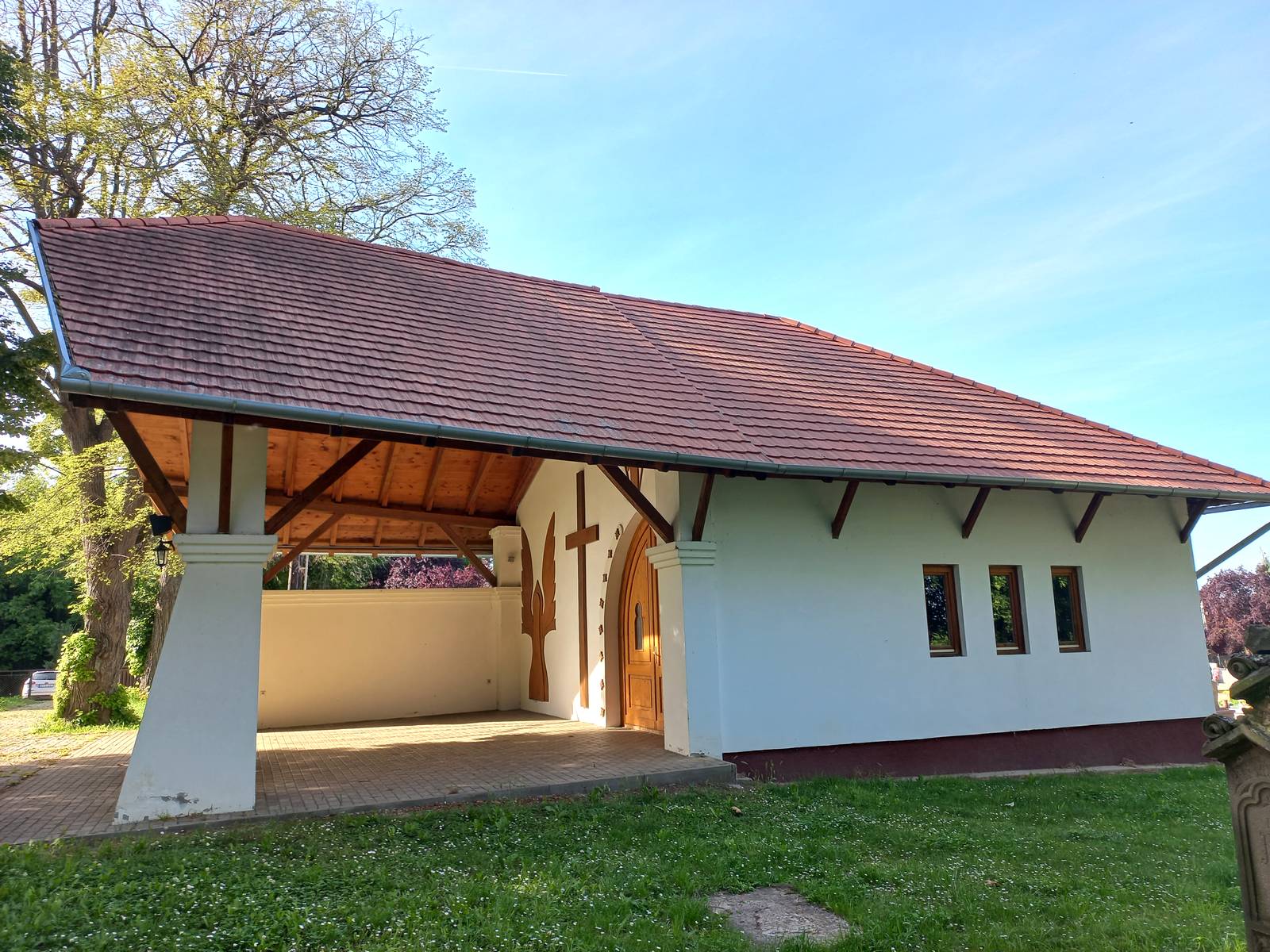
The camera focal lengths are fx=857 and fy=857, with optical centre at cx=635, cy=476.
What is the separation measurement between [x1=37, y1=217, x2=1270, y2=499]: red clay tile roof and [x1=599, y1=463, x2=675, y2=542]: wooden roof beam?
19.9 inches

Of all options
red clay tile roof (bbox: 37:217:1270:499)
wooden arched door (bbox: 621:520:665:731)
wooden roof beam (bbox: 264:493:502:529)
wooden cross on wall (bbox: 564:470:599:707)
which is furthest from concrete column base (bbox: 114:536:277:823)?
wooden roof beam (bbox: 264:493:502:529)

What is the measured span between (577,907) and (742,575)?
4.54m

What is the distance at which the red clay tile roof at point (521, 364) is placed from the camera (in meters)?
6.60

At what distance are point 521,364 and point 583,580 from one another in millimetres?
3883

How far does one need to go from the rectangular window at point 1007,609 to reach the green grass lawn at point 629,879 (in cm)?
287

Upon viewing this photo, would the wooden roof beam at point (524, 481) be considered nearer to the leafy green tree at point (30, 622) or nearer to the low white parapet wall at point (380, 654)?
the low white parapet wall at point (380, 654)

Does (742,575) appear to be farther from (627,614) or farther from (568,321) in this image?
(568,321)

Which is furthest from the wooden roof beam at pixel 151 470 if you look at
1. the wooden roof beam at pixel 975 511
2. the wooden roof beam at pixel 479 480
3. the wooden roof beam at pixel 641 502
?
the wooden roof beam at pixel 975 511

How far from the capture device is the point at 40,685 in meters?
25.5

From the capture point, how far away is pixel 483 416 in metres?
6.99

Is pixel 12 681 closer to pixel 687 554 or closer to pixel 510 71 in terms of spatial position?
pixel 510 71

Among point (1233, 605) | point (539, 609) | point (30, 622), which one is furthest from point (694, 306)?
point (1233, 605)

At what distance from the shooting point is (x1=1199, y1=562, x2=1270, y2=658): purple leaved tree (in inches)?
1439

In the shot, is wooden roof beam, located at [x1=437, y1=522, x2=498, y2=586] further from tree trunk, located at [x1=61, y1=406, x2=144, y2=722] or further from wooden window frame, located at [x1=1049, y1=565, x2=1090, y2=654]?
wooden window frame, located at [x1=1049, y1=565, x2=1090, y2=654]
